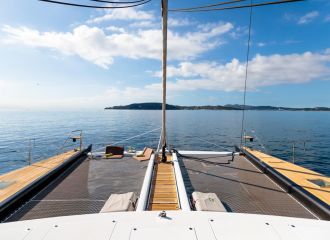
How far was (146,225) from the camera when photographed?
331 centimetres

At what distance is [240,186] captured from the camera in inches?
284

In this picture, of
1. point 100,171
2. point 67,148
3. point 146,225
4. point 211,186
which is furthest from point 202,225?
point 67,148

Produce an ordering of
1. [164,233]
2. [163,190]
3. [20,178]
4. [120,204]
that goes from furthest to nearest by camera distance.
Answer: [20,178], [163,190], [120,204], [164,233]

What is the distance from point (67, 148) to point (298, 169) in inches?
1076

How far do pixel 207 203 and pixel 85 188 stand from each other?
386cm

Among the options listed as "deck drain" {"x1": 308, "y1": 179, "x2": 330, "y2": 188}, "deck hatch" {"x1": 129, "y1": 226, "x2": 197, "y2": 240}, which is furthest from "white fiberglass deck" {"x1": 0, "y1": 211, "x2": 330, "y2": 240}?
"deck drain" {"x1": 308, "y1": 179, "x2": 330, "y2": 188}

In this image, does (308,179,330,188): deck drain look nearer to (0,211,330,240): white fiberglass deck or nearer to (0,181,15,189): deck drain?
(0,211,330,240): white fiberglass deck

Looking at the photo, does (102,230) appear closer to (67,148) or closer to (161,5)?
(161,5)

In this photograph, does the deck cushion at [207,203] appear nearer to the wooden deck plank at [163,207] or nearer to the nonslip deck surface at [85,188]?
the wooden deck plank at [163,207]

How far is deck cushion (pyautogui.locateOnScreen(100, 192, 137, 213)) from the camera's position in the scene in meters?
5.15

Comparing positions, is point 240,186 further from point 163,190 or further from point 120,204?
point 120,204

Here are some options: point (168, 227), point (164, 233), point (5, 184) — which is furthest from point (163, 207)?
point (5, 184)

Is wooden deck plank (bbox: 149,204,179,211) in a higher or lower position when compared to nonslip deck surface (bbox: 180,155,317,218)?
lower

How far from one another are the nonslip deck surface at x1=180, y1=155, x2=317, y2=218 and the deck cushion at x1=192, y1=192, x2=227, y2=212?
1.37 feet
